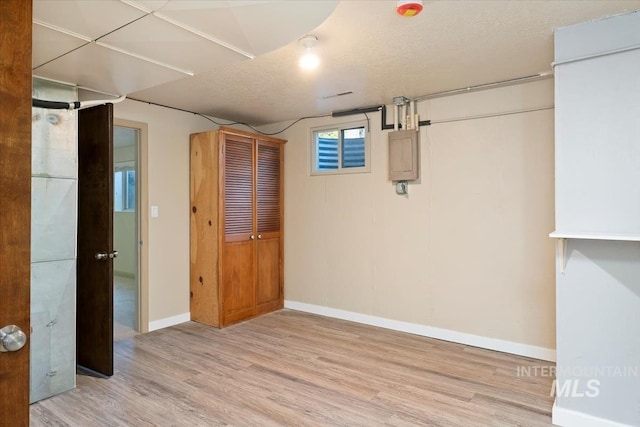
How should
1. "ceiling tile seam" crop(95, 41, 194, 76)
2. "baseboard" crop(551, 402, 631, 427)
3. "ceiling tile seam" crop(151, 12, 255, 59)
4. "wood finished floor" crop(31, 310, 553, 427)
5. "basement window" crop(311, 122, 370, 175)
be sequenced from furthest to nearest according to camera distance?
"basement window" crop(311, 122, 370, 175) → "wood finished floor" crop(31, 310, 553, 427) → "baseboard" crop(551, 402, 631, 427) → "ceiling tile seam" crop(95, 41, 194, 76) → "ceiling tile seam" crop(151, 12, 255, 59)

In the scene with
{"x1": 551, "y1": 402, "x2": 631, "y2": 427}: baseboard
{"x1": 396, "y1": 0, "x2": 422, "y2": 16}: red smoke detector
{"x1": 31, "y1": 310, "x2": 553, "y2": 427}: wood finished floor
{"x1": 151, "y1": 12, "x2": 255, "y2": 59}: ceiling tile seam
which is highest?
{"x1": 396, "y1": 0, "x2": 422, "y2": 16}: red smoke detector

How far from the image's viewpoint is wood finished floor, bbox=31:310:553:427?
239cm

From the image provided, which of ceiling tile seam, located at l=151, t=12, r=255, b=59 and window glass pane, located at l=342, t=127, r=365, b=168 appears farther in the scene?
window glass pane, located at l=342, t=127, r=365, b=168

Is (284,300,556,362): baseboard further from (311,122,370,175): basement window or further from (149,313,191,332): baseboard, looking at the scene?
(311,122,370,175): basement window

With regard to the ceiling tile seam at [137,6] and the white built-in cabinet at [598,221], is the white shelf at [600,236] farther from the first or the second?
the ceiling tile seam at [137,6]

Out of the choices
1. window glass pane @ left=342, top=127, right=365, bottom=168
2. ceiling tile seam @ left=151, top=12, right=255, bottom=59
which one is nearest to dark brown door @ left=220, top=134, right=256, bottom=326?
window glass pane @ left=342, top=127, right=365, bottom=168

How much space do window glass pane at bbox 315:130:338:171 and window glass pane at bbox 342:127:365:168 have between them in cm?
12

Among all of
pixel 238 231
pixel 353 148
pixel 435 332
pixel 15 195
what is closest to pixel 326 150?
pixel 353 148

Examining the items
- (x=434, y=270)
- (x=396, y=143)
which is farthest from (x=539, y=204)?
(x=396, y=143)

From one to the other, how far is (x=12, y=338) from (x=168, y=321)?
3437 millimetres

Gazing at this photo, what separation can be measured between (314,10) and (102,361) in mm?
2922

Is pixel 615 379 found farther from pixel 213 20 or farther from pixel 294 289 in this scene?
pixel 294 289

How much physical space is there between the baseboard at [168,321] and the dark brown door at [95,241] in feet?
3.11

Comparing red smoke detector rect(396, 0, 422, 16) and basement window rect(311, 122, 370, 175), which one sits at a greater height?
red smoke detector rect(396, 0, 422, 16)
